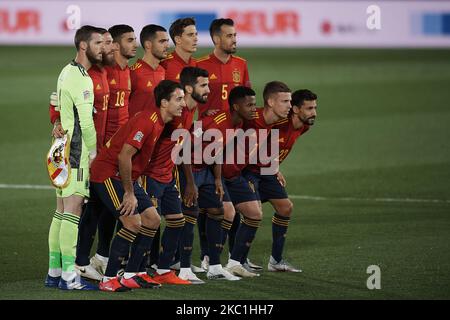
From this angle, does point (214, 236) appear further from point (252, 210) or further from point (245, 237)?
point (252, 210)

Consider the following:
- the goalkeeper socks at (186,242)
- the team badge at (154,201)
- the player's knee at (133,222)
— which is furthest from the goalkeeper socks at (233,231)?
the player's knee at (133,222)

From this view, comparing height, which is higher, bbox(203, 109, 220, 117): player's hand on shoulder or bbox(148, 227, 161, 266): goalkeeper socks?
bbox(203, 109, 220, 117): player's hand on shoulder

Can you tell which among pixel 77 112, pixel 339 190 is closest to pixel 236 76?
pixel 77 112

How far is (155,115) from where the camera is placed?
9398mm

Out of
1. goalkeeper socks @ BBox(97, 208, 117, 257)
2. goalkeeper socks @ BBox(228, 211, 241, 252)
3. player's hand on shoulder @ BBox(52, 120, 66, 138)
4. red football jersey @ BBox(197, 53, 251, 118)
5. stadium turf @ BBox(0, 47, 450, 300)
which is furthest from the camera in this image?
red football jersey @ BBox(197, 53, 251, 118)

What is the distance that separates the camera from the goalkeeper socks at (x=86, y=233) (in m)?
10.2

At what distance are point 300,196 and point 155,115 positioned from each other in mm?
5592

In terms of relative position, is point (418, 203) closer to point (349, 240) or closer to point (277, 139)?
point (349, 240)

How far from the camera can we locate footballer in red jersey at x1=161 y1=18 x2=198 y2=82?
37.0 feet

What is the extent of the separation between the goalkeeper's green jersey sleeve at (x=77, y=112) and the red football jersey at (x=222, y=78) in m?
2.24

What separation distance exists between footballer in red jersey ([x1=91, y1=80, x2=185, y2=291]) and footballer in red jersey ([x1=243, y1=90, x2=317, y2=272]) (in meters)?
1.53

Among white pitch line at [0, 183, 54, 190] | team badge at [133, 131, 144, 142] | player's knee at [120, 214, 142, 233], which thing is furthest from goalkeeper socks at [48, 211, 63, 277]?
white pitch line at [0, 183, 54, 190]

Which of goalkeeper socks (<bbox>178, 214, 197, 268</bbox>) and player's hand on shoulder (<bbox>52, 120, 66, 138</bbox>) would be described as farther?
goalkeeper socks (<bbox>178, 214, 197, 268</bbox>)

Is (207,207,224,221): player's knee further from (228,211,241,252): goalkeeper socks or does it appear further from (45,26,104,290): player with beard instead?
(45,26,104,290): player with beard
